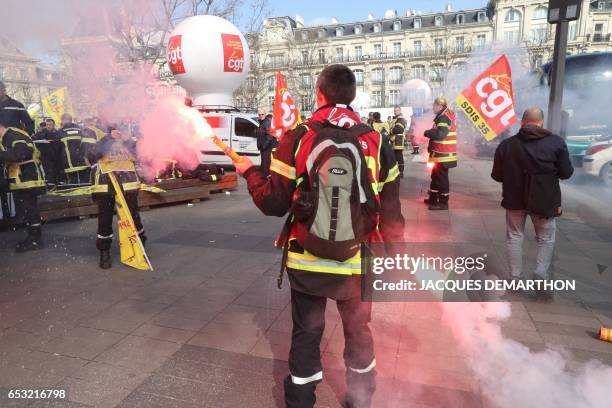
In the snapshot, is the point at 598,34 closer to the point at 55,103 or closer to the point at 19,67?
the point at 55,103

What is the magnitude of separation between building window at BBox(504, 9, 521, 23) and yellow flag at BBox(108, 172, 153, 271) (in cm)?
5283

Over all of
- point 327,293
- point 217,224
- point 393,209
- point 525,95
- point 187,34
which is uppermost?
point 187,34

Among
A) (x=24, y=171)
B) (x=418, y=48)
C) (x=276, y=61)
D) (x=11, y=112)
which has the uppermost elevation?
(x=418, y=48)

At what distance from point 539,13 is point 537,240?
158ft

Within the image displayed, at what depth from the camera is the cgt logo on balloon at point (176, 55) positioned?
A: 1161 cm

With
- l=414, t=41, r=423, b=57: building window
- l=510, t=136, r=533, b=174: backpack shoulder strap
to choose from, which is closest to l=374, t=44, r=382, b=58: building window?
l=414, t=41, r=423, b=57: building window

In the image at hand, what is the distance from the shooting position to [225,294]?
440 cm

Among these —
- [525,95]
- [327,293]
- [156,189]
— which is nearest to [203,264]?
[327,293]

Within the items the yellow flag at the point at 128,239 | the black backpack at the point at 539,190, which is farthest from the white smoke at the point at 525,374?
Result: the yellow flag at the point at 128,239

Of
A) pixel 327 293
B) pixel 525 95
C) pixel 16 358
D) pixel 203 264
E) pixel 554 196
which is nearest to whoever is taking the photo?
pixel 327 293

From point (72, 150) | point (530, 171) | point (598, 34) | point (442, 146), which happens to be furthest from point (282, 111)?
point (598, 34)

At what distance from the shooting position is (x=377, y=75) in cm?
5769

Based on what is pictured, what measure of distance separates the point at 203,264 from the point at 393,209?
3.53 m

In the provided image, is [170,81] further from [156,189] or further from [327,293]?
[327,293]
